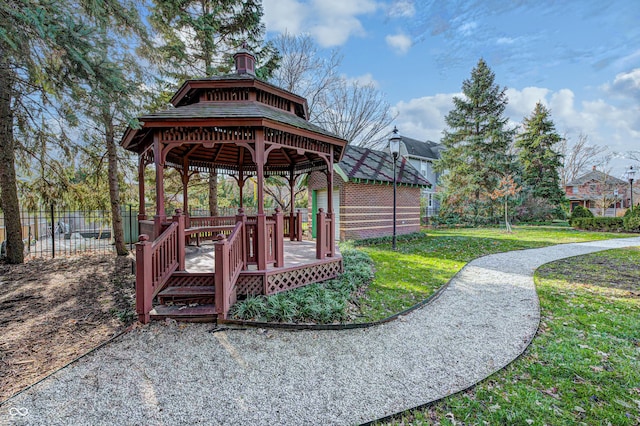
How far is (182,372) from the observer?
9.86 ft

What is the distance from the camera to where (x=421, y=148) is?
2917 cm

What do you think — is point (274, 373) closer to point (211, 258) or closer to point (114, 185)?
point (211, 258)

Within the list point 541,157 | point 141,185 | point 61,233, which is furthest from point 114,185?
point 541,157

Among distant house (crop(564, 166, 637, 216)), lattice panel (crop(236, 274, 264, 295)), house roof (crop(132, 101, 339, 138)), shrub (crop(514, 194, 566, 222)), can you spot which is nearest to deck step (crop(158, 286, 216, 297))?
lattice panel (crop(236, 274, 264, 295))

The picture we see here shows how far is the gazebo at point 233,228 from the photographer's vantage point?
4.16m

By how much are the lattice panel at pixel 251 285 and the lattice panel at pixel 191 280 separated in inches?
19.6

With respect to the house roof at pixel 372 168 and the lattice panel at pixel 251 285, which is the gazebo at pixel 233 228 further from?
the house roof at pixel 372 168

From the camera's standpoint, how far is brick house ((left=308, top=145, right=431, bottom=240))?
11891 millimetres

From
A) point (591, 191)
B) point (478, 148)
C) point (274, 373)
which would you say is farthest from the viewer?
point (591, 191)

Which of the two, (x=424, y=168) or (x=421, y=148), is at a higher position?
(x=421, y=148)

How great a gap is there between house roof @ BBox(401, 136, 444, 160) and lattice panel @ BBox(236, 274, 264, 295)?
79.4 feet

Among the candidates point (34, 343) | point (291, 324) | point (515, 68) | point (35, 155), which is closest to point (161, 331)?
point (34, 343)

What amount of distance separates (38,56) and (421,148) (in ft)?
95.4

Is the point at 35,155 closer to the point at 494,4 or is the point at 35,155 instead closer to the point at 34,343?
the point at 34,343
